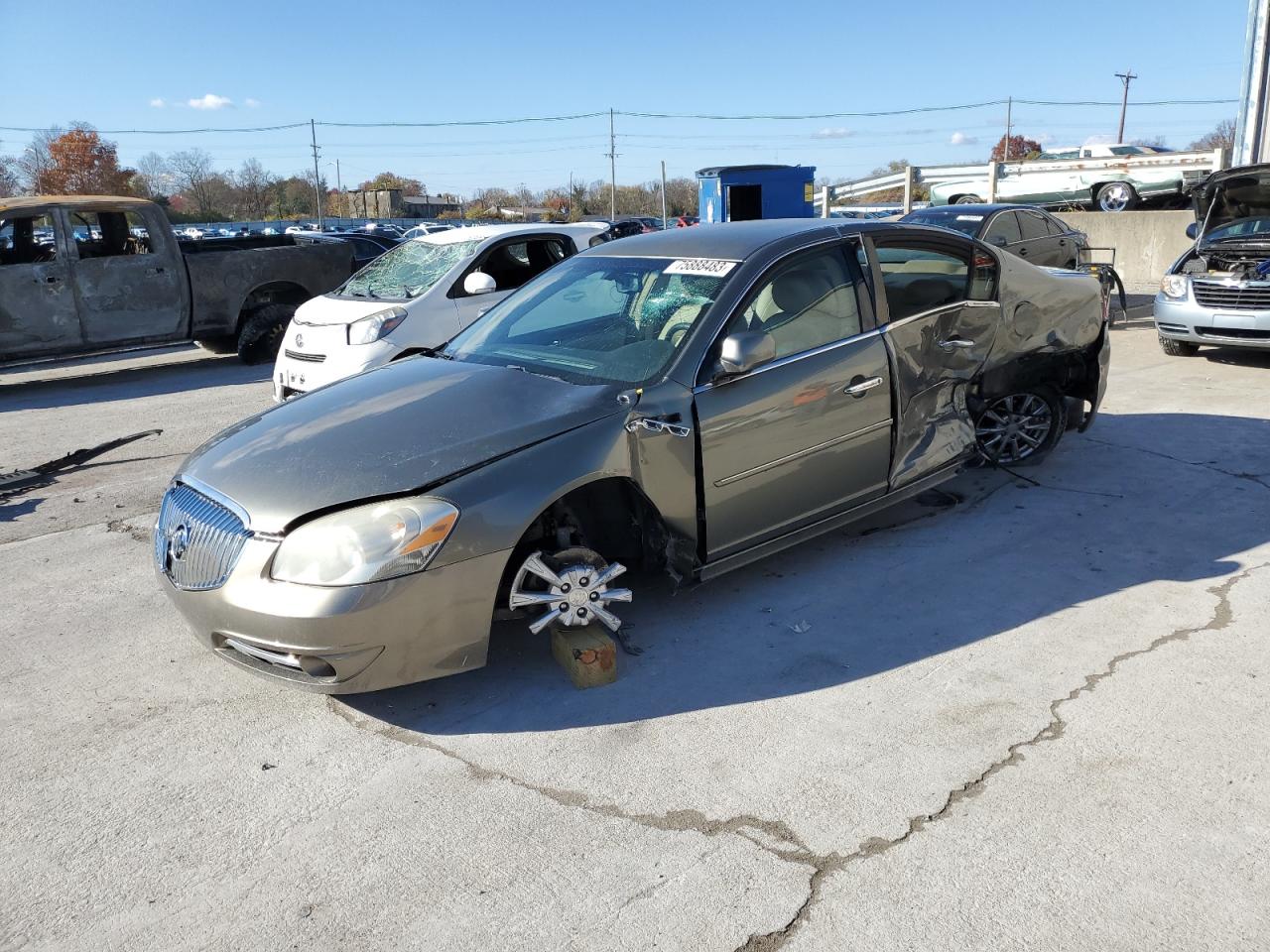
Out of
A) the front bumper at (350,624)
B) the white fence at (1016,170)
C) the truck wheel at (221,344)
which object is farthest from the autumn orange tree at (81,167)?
the front bumper at (350,624)

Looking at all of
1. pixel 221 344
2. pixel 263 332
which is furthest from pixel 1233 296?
pixel 221 344

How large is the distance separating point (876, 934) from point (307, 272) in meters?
11.8

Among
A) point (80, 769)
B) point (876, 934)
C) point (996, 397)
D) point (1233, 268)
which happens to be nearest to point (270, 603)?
point (80, 769)

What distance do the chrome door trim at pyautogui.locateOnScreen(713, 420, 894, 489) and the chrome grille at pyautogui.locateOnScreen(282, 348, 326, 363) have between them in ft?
16.5

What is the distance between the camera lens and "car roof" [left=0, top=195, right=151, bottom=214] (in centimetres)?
1066

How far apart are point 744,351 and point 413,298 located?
526 centimetres

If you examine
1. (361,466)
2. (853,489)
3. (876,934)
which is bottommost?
(876,934)

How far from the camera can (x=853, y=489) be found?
4789 mm

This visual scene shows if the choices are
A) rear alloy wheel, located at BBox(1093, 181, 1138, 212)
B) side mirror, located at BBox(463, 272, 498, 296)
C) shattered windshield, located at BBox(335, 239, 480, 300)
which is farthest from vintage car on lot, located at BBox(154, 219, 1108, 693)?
rear alloy wheel, located at BBox(1093, 181, 1138, 212)

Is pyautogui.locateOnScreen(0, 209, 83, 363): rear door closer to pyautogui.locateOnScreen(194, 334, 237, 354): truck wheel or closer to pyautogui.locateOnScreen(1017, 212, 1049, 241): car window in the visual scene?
pyautogui.locateOnScreen(194, 334, 237, 354): truck wheel

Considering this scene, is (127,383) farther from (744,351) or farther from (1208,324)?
(1208,324)

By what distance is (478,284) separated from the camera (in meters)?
8.58

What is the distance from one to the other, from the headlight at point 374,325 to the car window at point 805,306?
4.56 meters

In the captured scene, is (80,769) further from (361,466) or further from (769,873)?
(769,873)
